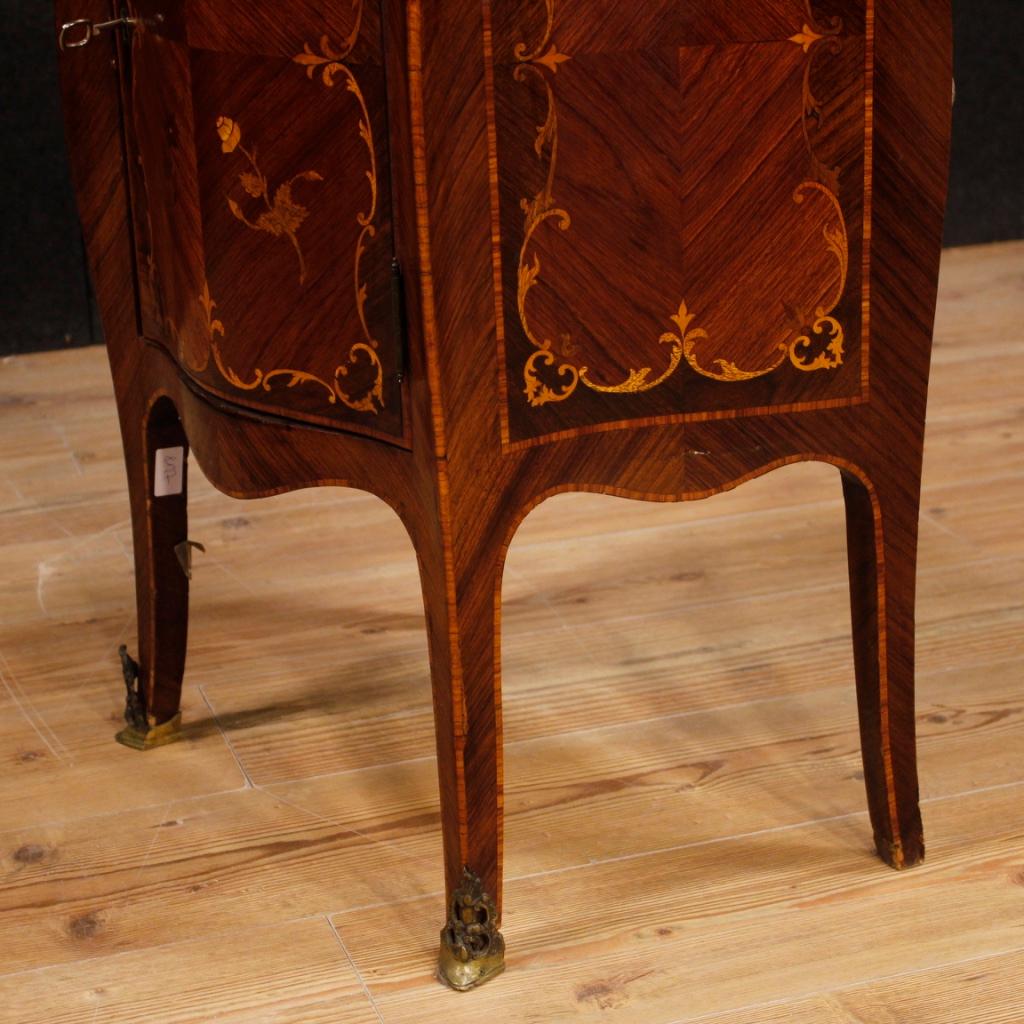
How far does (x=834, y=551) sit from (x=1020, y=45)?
194cm

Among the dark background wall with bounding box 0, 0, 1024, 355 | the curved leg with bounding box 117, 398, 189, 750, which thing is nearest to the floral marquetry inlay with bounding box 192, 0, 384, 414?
the curved leg with bounding box 117, 398, 189, 750

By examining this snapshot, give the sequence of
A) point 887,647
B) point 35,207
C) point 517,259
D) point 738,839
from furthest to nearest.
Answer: point 35,207, point 738,839, point 887,647, point 517,259

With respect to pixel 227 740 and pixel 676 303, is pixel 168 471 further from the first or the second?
pixel 676 303

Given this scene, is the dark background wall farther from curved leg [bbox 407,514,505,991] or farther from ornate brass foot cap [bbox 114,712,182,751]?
curved leg [bbox 407,514,505,991]

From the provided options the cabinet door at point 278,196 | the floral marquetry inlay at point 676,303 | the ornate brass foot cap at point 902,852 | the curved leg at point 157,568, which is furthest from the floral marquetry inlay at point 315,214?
the ornate brass foot cap at point 902,852

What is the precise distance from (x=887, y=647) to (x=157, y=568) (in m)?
0.72

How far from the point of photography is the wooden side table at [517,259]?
1.18 meters

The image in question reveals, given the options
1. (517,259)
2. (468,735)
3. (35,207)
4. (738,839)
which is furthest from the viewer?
(35,207)

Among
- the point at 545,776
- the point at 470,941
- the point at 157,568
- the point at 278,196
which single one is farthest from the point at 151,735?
the point at 278,196

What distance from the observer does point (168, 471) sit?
5.42 ft

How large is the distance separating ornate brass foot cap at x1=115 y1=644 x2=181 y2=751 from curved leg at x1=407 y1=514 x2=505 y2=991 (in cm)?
50

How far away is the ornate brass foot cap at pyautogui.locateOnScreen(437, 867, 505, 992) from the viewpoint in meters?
1.35

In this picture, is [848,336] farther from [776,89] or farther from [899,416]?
[776,89]

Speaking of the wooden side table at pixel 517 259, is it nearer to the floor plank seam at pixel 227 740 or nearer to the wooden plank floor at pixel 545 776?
the wooden plank floor at pixel 545 776
